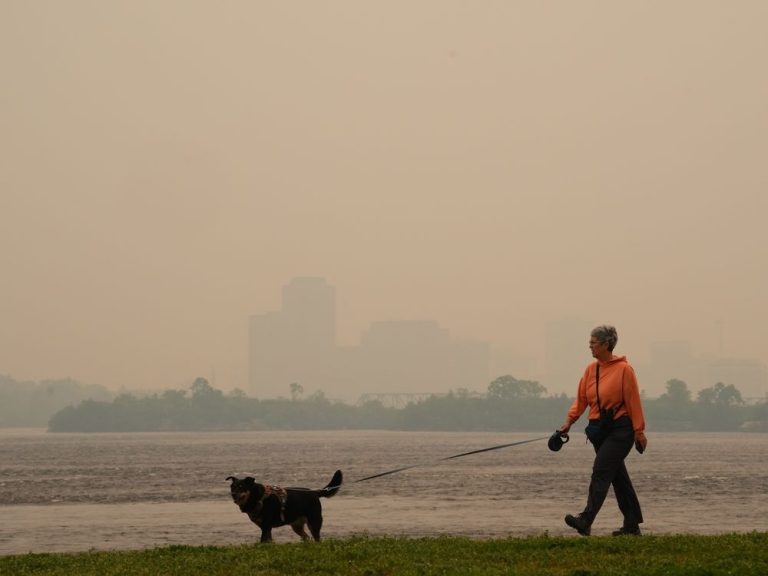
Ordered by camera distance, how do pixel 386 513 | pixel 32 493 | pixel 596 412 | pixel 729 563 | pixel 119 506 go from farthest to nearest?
pixel 32 493 < pixel 119 506 < pixel 386 513 < pixel 596 412 < pixel 729 563

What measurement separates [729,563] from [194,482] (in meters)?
46.1

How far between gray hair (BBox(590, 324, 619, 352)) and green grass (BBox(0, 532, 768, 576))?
2.61m

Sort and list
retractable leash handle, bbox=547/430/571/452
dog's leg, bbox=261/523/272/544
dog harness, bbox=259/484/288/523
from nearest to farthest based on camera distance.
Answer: retractable leash handle, bbox=547/430/571/452 → dog harness, bbox=259/484/288/523 → dog's leg, bbox=261/523/272/544

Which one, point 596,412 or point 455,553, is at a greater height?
point 596,412

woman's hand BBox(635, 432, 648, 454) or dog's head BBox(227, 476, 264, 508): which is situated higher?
woman's hand BBox(635, 432, 648, 454)

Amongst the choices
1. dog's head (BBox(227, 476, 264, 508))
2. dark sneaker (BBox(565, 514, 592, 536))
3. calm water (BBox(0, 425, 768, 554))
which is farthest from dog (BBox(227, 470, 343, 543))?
calm water (BBox(0, 425, 768, 554))

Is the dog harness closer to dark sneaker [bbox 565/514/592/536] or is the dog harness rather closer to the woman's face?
dark sneaker [bbox 565/514/592/536]

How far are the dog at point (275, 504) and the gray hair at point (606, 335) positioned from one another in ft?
13.5

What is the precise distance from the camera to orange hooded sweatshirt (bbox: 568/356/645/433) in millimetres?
16766

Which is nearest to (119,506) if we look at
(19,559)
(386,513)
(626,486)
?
(386,513)

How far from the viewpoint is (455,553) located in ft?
51.7

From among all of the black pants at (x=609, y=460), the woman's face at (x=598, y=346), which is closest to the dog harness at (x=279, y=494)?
the black pants at (x=609, y=460)

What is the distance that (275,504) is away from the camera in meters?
18.2

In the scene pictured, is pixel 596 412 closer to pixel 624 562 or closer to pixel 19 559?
pixel 624 562
